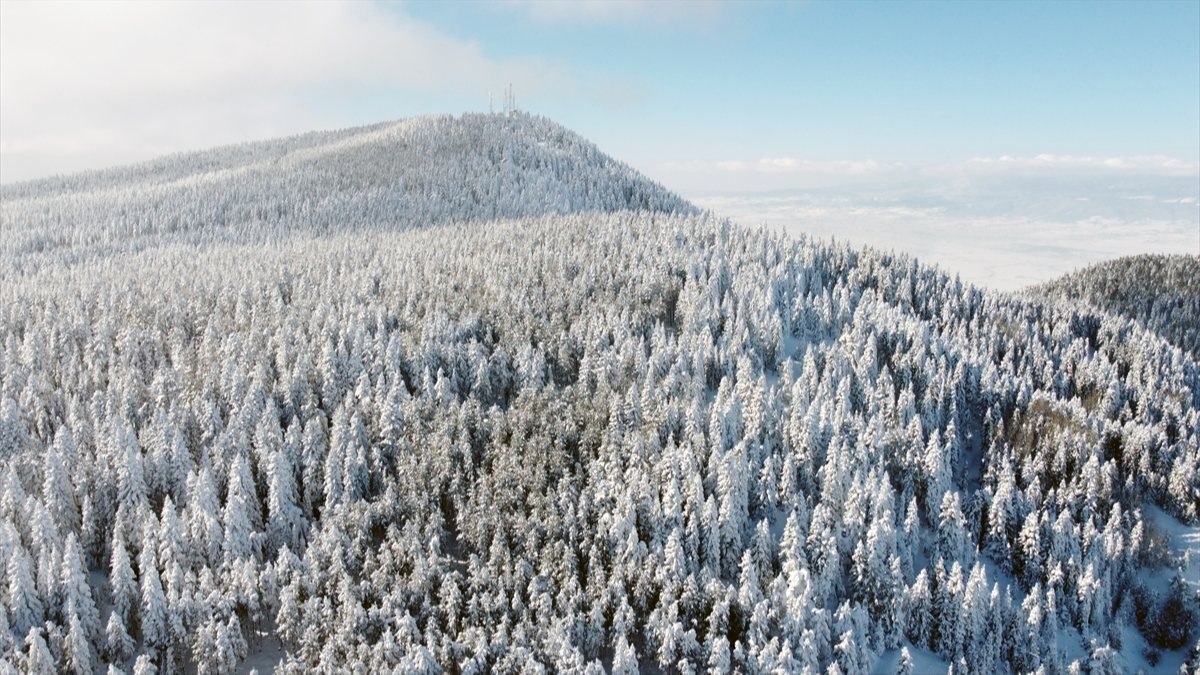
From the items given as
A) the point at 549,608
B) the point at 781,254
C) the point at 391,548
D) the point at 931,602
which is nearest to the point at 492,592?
the point at 549,608

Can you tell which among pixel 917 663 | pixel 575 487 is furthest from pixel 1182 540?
pixel 575 487

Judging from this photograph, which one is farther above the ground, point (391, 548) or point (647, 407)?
point (647, 407)

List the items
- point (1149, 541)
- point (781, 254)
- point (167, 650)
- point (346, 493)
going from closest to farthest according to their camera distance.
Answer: point (167, 650) → point (346, 493) → point (1149, 541) → point (781, 254)

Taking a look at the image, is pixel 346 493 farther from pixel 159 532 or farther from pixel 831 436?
pixel 831 436

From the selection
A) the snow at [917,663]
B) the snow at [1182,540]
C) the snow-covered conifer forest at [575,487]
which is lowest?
the snow at [917,663]

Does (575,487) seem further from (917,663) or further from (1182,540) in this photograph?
(1182,540)

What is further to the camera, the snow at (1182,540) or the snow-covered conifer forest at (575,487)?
the snow at (1182,540)

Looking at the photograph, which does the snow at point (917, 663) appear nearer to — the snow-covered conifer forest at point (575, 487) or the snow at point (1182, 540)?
the snow-covered conifer forest at point (575, 487)

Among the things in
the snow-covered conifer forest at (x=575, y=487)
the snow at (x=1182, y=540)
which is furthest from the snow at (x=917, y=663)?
the snow at (x=1182, y=540)
